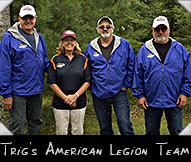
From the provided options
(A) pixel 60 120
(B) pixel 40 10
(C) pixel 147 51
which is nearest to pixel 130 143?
(A) pixel 60 120

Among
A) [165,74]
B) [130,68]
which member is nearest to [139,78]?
[130,68]

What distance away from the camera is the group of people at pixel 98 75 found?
295 centimetres

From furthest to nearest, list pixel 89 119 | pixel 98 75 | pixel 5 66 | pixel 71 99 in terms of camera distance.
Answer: pixel 89 119 < pixel 98 75 < pixel 71 99 < pixel 5 66

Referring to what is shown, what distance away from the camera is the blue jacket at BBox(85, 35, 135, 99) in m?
3.11

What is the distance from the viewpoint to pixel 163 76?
2938 mm

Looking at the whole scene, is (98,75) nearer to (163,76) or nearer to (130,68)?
(130,68)

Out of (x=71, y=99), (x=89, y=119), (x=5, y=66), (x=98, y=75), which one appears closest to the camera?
(x=5, y=66)

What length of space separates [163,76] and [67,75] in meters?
1.13

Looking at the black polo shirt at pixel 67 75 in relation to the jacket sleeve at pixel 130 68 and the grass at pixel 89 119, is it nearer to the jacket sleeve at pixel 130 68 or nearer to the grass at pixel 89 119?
the jacket sleeve at pixel 130 68

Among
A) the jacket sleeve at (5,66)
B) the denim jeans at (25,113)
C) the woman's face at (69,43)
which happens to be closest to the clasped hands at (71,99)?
the denim jeans at (25,113)

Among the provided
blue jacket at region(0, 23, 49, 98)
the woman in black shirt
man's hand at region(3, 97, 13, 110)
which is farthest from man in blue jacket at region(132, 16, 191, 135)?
man's hand at region(3, 97, 13, 110)

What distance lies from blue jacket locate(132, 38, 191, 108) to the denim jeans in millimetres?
1301

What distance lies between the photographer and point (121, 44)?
3.17 meters

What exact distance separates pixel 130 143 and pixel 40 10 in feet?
7.93
